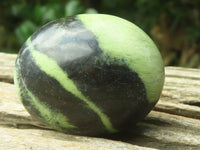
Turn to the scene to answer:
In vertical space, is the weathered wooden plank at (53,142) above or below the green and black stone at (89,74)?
below

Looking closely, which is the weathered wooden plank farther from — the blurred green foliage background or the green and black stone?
the blurred green foliage background

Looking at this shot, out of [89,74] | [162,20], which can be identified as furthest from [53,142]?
[162,20]

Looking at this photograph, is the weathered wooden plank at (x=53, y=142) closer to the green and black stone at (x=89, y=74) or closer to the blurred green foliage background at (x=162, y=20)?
the green and black stone at (x=89, y=74)

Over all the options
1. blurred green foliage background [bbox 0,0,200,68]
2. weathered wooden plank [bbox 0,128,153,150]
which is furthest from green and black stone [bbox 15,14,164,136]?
blurred green foliage background [bbox 0,0,200,68]

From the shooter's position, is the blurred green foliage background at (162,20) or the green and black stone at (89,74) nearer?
the green and black stone at (89,74)

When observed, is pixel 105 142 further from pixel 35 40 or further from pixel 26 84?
pixel 35 40

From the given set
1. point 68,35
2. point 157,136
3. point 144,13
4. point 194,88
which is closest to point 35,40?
point 68,35

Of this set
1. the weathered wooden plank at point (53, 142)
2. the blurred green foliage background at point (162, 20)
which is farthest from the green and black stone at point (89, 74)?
the blurred green foliage background at point (162, 20)

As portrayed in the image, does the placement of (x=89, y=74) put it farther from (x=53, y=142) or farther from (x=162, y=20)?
(x=162, y=20)
